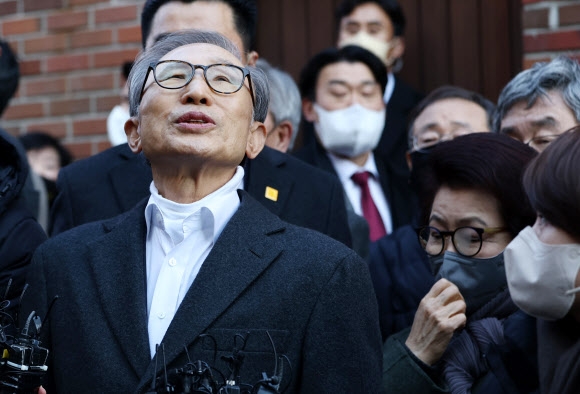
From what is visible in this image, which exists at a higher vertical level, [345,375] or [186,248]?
[186,248]

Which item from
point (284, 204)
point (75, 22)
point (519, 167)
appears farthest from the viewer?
point (75, 22)

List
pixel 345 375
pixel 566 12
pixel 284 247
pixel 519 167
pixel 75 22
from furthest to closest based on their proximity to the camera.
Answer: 1. pixel 75 22
2. pixel 566 12
3. pixel 519 167
4. pixel 284 247
5. pixel 345 375

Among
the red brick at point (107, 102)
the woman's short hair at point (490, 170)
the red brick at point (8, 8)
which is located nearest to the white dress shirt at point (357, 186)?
the woman's short hair at point (490, 170)

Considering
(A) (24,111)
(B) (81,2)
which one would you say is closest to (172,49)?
(B) (81,2)

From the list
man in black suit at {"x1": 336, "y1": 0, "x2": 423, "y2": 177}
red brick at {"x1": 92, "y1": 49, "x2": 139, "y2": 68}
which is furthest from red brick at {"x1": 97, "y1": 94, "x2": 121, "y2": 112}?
man in black suit at {"x1": 336, "y1": 0, "x2": 423, "y2": 177}

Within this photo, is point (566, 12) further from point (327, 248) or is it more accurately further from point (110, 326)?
point (110, 326)

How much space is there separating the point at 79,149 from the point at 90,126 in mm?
165

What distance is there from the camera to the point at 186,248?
9.62ft

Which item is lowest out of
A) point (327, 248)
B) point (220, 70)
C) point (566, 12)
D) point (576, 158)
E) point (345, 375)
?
point (345, 375)

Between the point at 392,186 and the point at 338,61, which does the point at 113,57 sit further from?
the point at 392,186

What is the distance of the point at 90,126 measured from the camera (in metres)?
6.52

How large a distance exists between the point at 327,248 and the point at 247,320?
0.97 ft

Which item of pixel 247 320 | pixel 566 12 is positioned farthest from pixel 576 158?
pixel 566 12

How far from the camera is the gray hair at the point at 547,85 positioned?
13.3 feet
